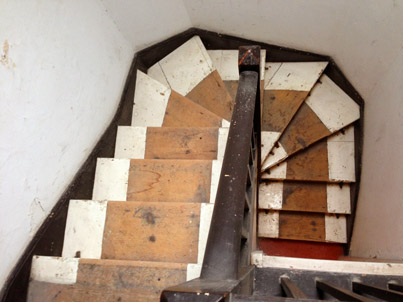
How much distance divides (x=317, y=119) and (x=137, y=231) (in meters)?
1.89

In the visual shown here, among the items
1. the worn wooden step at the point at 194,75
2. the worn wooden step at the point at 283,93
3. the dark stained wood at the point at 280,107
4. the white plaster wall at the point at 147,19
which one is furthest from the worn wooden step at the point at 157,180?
the dark stained wood at the point at 280,107

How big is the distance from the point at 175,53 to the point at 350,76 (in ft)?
4.30

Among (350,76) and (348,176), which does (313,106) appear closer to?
(350,76)

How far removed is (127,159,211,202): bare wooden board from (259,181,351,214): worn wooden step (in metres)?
1.42

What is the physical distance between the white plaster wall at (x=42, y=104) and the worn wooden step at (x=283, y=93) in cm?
137

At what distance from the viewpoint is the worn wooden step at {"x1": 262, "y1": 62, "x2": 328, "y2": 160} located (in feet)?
9.32

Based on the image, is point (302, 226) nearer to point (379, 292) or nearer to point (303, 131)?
point (303, 131)

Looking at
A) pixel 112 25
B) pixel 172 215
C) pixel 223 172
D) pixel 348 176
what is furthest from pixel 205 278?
pixel 348 176

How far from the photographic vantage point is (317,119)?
2885 millimetres

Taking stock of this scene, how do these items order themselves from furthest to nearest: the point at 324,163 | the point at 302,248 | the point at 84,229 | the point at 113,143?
the point at 302,248 < the point at 324,163 < the point at 113,143 < the point at 84,229

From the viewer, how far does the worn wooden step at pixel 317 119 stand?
283 centimetres

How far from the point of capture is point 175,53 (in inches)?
112

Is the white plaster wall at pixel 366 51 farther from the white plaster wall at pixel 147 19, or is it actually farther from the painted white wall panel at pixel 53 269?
the painted white wall panel at pixel 53 269

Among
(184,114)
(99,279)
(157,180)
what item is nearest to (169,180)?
(157,180)
